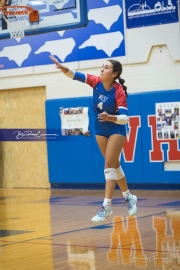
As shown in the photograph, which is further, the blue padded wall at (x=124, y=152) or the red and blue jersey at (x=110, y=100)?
the blue padded wall at (x=124, y=152)

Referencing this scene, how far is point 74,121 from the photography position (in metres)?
13.3

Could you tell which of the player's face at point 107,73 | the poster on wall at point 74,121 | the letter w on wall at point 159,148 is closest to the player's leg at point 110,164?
the player's face at point 107,73

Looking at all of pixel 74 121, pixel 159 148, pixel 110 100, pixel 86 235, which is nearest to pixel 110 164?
pixel 110 100

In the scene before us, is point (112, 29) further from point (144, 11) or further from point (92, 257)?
point (92, 257)

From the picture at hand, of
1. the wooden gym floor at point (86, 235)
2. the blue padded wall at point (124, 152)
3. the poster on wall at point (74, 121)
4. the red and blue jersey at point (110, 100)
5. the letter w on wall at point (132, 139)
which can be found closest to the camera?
the wooden gym floor at point (86, 235)

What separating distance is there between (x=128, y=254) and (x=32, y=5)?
910 centimetres

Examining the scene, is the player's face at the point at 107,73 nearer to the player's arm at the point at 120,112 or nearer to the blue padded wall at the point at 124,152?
the player's arm at the point at 120,112

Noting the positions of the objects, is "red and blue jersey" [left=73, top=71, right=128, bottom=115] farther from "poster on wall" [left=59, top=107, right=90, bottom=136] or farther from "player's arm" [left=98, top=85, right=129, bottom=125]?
"poster on wall" [left=59, top=107, right=90, bottom=136]

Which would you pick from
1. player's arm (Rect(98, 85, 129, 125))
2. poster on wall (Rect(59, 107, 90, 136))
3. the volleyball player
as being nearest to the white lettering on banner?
poster on wall (Rect(59, 107, 90, 136))

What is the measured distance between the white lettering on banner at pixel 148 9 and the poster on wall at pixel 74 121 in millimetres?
2305

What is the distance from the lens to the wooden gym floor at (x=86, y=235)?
526 centimetres

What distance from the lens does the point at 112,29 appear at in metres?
12.7

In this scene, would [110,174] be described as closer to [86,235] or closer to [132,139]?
[86,235]

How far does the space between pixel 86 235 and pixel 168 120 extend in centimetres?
567
